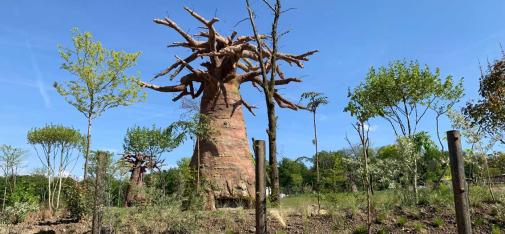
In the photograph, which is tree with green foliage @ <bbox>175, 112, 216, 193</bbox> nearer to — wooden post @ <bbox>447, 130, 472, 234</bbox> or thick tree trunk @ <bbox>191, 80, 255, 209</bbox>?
thick tree trunk @ <bbox>191, 80, 255, 209</bbox>

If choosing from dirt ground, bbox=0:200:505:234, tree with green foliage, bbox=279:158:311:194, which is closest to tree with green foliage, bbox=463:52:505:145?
dirt ground, bbox=0:200:505:234

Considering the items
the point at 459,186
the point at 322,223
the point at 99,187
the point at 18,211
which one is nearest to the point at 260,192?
the point at 459,186

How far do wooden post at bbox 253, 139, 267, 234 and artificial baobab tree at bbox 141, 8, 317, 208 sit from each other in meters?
6.51

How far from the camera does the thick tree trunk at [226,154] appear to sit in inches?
493

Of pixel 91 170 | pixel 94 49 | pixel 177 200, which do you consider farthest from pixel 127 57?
pixel 177 200

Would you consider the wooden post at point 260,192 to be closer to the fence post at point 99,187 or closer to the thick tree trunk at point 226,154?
the fence post at point 99,187

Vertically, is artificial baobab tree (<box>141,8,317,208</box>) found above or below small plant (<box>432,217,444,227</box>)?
above

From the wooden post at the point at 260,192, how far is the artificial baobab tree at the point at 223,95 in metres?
6.51

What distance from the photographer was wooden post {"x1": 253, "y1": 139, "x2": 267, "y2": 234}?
5.83 metres

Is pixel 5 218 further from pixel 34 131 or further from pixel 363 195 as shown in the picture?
pixel 34 131

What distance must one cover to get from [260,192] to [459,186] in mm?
2371

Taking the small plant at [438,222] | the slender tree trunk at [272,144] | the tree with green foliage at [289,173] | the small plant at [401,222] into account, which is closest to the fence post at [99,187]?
the slender tree trunk at [272,144]

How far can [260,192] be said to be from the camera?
19.3 feet

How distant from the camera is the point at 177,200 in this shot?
29.7 ft
